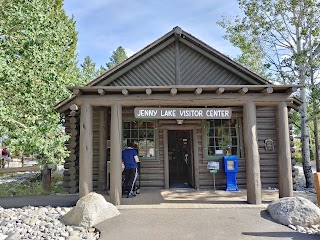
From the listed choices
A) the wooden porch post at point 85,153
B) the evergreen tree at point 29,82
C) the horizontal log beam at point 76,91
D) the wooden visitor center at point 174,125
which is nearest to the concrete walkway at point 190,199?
the wooden visitor center at point 174,125

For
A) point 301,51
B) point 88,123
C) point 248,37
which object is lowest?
point 88,123

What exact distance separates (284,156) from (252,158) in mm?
880

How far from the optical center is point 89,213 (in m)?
5.29

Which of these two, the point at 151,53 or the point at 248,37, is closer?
the point at 151,53

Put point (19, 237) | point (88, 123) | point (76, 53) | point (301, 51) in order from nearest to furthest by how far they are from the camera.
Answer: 1. point (19, 237)
2. point (88, 123)
3. point (301, 51)
4. point (76, 53)

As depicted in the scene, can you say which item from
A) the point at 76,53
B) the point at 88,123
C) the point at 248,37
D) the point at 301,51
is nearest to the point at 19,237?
the point at 88,123

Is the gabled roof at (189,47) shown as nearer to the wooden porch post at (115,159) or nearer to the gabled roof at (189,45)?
the gabled roof at (189,45)

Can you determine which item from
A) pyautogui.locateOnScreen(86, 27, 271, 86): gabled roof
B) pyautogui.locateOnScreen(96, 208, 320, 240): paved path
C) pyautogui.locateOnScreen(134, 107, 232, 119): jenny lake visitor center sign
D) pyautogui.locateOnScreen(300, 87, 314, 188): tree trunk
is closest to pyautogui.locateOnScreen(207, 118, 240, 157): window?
pyautogui.locateOnScreen(86, 27, 271, 86): gabled roof

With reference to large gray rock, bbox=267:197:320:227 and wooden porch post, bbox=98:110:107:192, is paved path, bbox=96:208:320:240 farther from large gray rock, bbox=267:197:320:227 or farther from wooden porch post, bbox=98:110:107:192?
wooden porch post, bbox=98:110:107:192

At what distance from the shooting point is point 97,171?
9.12 m

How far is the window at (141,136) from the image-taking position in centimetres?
934

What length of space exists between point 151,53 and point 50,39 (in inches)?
134

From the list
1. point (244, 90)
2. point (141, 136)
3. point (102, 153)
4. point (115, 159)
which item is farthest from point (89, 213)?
point (244, 90)

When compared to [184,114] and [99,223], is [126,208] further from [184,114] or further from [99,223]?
[184,114]
